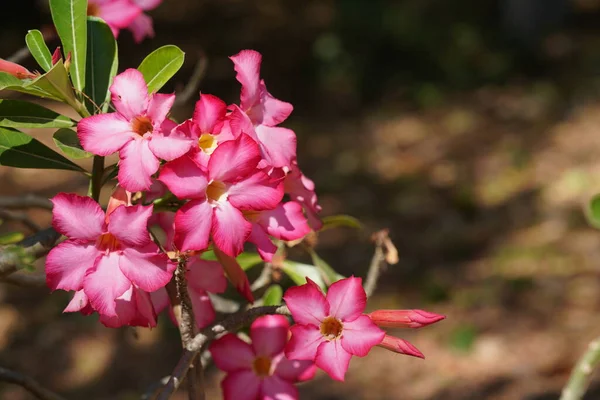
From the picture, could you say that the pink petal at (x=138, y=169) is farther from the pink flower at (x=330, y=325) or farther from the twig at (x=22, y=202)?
the twig at (x=22, y=202)

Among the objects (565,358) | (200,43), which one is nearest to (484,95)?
(200,43)

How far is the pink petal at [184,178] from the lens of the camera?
63cm

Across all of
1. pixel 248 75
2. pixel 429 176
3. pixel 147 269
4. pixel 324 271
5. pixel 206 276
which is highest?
pixel 248 75

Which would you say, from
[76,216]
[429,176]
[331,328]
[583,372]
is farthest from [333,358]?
[429,176]

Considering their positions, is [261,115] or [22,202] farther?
[22,202]

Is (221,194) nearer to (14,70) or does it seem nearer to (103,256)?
(103,256)

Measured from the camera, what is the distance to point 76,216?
65 cm

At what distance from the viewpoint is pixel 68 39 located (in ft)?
2.65

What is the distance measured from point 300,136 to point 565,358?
6.60ft

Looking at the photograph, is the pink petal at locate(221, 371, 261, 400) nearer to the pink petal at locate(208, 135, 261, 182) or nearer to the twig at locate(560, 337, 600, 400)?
the pink petal at locate(208, 135, 261, 182)

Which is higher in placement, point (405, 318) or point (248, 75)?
point (248, 75)

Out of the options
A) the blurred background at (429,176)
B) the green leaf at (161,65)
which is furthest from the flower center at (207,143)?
the blurred background at (429,176)

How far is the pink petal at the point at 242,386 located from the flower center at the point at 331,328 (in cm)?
18

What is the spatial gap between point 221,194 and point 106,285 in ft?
0.37
